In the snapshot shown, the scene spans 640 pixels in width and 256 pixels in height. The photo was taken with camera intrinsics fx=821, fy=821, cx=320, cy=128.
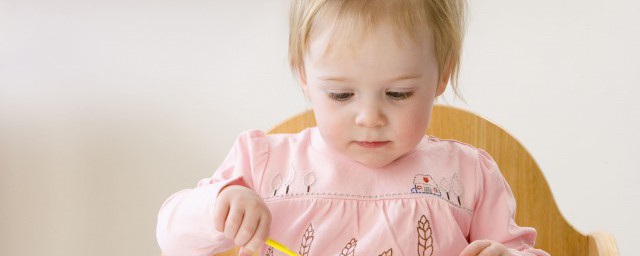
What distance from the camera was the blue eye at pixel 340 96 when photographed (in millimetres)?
746

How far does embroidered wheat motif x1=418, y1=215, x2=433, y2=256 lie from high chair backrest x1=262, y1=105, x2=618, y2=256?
0.30m

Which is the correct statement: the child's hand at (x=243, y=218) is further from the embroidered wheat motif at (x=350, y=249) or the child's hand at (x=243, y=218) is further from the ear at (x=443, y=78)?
the ear at (x=443, y=78)

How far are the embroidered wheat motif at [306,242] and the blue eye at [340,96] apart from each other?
13 centimetres

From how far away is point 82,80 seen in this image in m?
1.40

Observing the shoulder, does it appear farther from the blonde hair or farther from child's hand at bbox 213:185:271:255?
child's hand at bbox 213:185:271:255

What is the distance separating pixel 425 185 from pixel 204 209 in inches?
8.8

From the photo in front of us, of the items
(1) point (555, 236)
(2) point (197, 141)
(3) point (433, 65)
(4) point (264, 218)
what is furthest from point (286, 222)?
(2) point (197, 141)

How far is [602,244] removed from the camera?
0.96m

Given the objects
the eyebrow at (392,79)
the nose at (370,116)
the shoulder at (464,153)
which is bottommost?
the shoulder at (464,153)

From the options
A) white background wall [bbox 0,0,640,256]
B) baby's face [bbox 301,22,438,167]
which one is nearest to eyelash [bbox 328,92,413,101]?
baby's face [bbox 301,22,438,167]

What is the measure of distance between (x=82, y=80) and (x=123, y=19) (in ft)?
0.41

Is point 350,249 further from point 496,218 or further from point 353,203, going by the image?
point 496,218

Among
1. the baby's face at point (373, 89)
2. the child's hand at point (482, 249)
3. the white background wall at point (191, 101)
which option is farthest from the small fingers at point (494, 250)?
the white background wall at point (191, 101)

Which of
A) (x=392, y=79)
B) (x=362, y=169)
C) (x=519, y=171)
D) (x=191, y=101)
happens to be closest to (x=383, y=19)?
(x=392, y=79)
